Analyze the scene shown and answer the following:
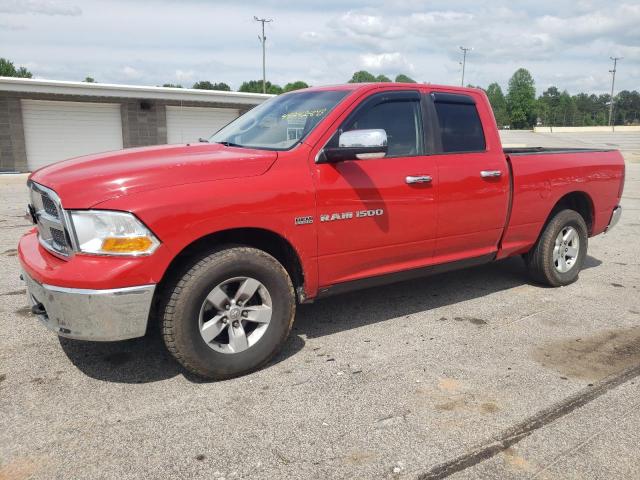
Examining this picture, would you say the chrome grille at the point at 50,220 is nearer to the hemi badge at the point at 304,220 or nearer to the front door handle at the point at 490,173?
the hemi badge at the point at 304,220

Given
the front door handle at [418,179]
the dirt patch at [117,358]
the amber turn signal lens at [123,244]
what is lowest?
the dirt patch at [117,358]

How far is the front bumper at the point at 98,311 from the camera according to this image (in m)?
3.02

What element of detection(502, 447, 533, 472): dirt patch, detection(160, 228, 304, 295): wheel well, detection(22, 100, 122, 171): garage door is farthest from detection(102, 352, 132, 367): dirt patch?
detection(22, 100, 122, 171): garage door

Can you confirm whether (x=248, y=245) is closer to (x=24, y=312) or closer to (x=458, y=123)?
(x=458, y=123)

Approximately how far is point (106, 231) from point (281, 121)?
175cm

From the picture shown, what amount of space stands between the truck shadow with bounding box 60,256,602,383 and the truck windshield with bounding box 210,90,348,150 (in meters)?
1.51

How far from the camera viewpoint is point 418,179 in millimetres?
4168

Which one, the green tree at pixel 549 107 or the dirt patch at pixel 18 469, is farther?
the green tree at pixel 549 107

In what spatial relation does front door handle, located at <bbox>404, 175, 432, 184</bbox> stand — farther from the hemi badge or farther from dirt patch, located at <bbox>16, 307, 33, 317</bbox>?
dirt patch, located at <bbox>16, 307, 33, 317</bbox>

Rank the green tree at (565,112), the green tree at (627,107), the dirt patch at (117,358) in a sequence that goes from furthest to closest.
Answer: the green tree at (627,107) → the green tree at (565,112) → the dirt patch at (117,358)

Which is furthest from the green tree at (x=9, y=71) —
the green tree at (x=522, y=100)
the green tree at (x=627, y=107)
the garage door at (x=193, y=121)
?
the green tree at (x=627, y=107)

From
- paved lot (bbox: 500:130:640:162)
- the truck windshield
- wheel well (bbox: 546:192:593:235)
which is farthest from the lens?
paved lot (bbox: 500:130:640:162)

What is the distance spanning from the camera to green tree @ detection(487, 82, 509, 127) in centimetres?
11750

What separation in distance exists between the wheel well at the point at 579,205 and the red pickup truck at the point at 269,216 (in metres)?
0.61
